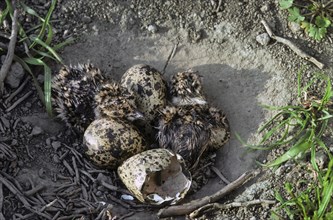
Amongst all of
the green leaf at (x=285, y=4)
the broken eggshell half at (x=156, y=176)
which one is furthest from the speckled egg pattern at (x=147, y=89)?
the green leaf at (x=285, y=4)

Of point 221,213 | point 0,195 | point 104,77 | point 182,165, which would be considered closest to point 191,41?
point 104,77

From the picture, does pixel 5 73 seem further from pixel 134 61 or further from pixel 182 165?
pixel 182 165

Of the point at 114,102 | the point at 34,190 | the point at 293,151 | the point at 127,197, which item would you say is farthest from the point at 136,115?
the point at 293,151

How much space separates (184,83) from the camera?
15.8ft

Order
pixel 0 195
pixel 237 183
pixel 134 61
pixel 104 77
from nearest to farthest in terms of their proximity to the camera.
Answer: pixel 0 195 → pixel 237 183 → pixel 104 77 → pixel 134 61

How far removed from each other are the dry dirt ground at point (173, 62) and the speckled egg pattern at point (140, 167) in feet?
0.59

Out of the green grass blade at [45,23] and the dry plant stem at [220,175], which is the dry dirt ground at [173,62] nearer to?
the dry plant stem at [220,175]

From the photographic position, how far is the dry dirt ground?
15.2ft

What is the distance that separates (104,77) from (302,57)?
55.6 inches

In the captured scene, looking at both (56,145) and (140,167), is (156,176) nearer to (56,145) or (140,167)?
(140,167)

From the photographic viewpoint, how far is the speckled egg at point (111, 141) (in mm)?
4527

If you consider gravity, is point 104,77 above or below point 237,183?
above

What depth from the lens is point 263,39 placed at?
517 centimetres

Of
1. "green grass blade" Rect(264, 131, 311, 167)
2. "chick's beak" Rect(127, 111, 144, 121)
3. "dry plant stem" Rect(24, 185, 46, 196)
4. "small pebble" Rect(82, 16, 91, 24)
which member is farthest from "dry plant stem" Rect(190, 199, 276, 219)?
"small pebble" Rect(82, 16, 91, 24)
